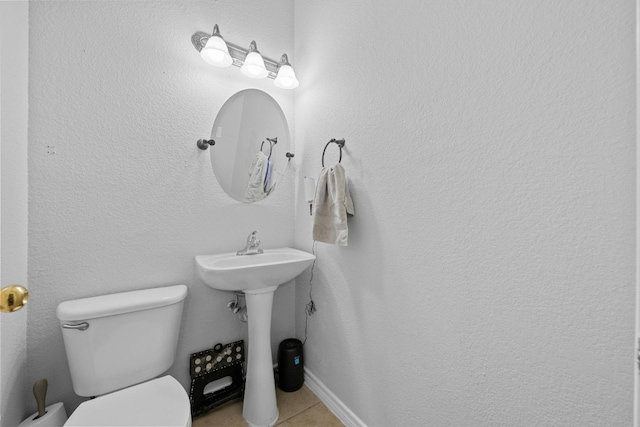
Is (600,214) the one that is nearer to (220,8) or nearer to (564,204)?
(564,204)

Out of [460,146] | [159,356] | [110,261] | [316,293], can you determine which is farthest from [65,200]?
[460,146]

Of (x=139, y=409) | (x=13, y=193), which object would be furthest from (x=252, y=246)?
(x=13, y=193)

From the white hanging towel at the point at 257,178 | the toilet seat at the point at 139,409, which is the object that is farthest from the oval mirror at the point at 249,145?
the toilet seat at the point at 139,409

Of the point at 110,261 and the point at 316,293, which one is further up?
the point at 110,261

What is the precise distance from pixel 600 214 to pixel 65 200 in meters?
1.82

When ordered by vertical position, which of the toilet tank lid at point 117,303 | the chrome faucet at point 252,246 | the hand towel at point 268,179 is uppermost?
the hand towel at point 268,179

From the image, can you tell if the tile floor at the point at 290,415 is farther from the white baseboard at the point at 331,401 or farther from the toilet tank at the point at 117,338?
the toilet tank at the point at 117,338

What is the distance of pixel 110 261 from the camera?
4.00ft

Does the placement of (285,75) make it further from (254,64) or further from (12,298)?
(12,298)

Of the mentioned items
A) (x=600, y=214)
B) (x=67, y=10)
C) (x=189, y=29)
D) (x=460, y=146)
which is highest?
(x=189, y=29)

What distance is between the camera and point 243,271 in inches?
46.6

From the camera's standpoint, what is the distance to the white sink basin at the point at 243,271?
1.17 m

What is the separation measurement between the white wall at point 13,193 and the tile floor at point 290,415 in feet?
2.49

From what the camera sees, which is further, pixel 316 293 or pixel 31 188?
pixel 316 293
